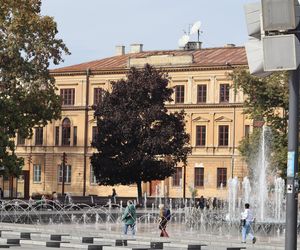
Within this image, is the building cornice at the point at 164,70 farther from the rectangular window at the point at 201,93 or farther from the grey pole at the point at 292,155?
the grey pole at the point at 292,155

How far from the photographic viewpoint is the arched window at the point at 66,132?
9394 cm

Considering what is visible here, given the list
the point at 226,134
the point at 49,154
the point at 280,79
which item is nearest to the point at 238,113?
the point at 226,134

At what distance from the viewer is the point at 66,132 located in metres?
94.4

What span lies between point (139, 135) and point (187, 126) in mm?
17418

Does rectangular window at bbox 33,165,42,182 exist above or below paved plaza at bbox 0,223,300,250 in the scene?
above

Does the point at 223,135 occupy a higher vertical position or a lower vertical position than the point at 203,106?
lower

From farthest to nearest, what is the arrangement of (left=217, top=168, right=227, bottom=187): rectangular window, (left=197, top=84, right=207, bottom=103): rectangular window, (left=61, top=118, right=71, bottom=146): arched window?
(left=61, top=118, right=71, bottom=146): arched window → (left=197, top=84, right=207, bottom=103): rectangular window → (left=217, top=168, right=227, bottom=187): rectangular window

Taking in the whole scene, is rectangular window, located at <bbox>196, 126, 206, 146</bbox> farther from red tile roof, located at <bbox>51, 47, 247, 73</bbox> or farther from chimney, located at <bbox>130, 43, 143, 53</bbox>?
chimney, located at <bbox>130, 43, 143, 53</bbox>

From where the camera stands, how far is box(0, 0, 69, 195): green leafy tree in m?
47.7

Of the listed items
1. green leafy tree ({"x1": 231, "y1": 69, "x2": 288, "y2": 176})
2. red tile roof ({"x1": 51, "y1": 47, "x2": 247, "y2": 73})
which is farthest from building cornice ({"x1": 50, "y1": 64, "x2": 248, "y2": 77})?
green leafy tree ({"x1": 231, "y1": 69, "x2": 288, "y2": 176})

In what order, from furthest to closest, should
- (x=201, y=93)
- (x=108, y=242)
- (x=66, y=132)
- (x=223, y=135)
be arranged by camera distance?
(x=66, y=132), (x=201, y=93), (x=223, y=135), (x=108, y=242)

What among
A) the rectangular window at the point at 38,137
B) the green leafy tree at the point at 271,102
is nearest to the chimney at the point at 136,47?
the rectangular window at the point at 38,137

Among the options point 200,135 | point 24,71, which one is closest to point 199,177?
point 200,135

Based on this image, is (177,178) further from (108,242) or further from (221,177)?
(108,242)
